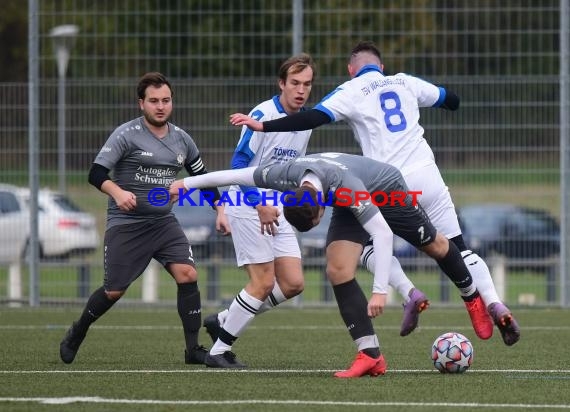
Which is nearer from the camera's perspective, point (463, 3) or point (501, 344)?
point (501, 344)

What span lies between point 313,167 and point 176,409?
1895mm

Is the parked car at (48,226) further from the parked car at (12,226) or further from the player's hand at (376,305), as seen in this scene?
the player's hand at (376,305)

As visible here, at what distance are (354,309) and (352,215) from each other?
609mm

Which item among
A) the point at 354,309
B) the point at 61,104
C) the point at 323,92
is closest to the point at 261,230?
the point at 354,309

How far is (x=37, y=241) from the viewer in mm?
15625

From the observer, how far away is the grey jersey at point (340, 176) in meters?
7.65

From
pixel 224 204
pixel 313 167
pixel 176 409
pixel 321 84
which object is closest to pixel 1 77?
pixel 321 84

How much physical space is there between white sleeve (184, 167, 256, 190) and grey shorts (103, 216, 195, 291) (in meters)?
1.14

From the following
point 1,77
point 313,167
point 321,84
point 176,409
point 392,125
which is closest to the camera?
point 176,409

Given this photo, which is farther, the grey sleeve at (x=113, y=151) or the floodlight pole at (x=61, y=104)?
the floodlight pole at (x=61, y=104)

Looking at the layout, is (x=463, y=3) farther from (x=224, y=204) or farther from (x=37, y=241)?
(x=224, y=204)

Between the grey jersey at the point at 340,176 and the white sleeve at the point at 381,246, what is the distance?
50mm

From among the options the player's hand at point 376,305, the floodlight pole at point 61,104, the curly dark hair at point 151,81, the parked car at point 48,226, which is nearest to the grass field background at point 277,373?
the player's hand at point 376,305

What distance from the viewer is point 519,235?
15602mm
